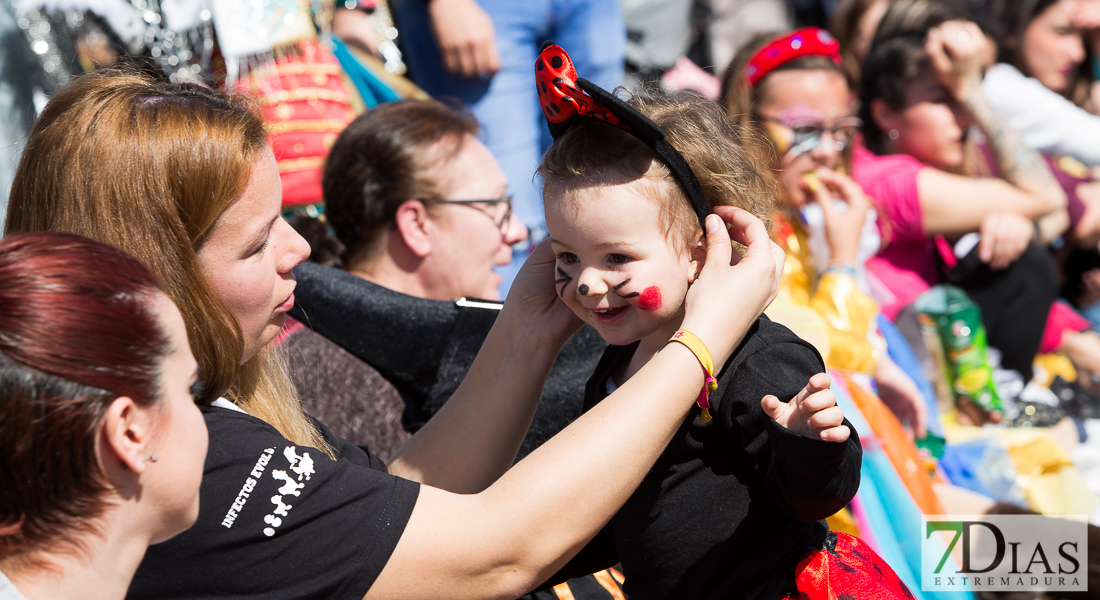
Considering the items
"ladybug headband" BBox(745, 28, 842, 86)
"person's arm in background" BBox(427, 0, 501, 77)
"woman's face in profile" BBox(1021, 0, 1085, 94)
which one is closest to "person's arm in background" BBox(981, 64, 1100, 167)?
"woman's face in profile" BBox(1021, 0, 1085, 94)

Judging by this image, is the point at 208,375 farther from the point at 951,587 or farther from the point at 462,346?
the point at 951,587

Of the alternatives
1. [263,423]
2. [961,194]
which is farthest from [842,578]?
[961,194]

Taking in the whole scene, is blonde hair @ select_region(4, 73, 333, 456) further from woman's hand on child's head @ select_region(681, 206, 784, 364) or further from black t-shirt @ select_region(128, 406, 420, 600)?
woman's hand on child's head @ select_region(681, 206, 784, 364)

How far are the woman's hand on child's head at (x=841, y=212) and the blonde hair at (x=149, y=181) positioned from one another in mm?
2265

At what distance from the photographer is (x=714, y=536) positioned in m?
1.50

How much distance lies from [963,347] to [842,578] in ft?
6.79

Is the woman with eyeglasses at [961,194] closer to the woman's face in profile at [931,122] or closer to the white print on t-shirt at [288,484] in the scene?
the woman's face in profile at [931,122]

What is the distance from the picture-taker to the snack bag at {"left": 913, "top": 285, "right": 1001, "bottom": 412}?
3.22 m

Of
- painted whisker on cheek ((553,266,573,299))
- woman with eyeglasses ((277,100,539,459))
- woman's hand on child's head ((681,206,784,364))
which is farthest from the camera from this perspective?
woman with eyeglasses ((277,100,539,459))

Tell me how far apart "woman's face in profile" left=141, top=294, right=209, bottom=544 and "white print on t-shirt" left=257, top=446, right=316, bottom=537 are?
149 millimetres

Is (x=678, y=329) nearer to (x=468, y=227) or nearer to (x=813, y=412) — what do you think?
(x=813, y=412)

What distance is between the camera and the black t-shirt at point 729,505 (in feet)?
4.71

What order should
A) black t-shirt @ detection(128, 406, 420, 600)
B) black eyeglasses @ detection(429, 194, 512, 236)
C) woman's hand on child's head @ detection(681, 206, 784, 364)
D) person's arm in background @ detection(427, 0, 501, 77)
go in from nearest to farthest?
black t-shirt @ detection(128, 406, 420, 600) < woman's hand on child's head @ detection(681, 206, 784, 364) < black eyeglasses @ detection(429, 194, 512, 236) < person's arm in background @ detection(427, 0, 501, 77)

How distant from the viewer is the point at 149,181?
4.31 ft
